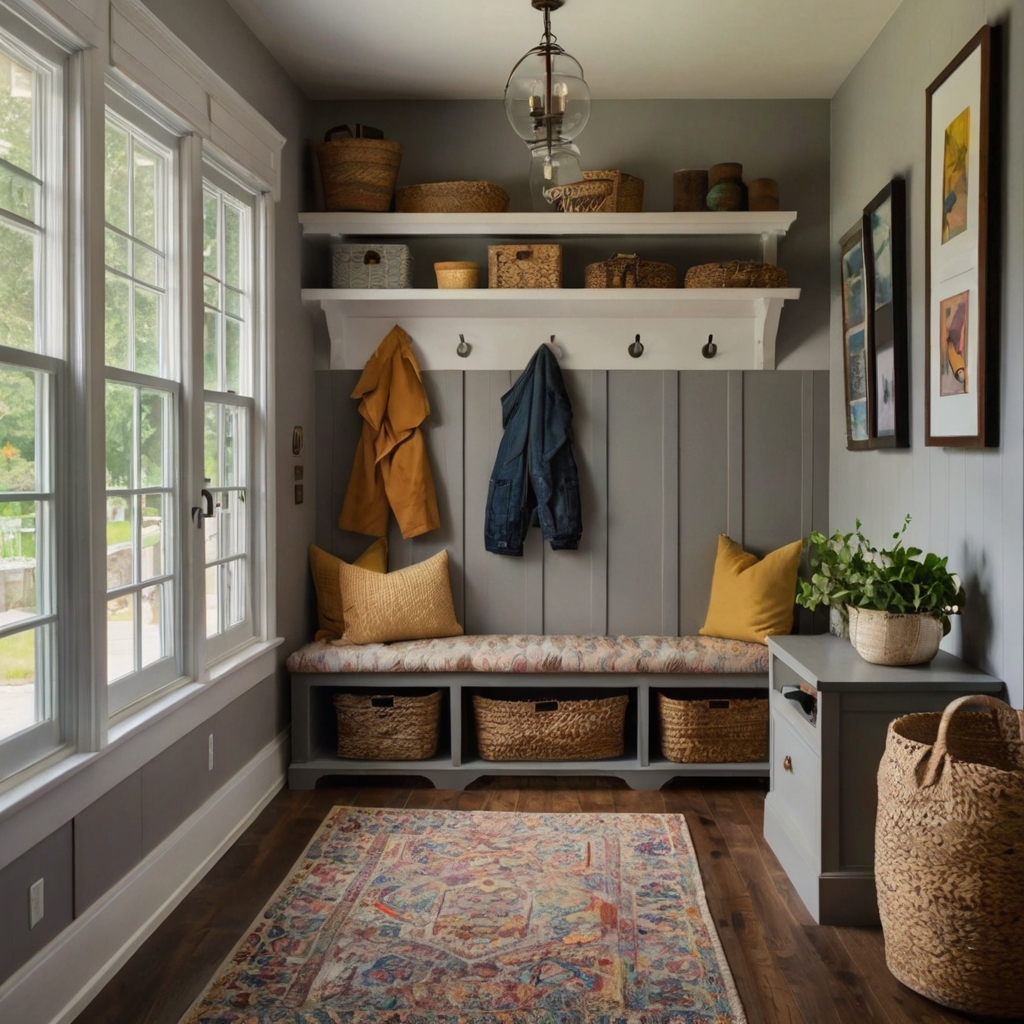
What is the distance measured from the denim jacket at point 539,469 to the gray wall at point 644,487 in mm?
112

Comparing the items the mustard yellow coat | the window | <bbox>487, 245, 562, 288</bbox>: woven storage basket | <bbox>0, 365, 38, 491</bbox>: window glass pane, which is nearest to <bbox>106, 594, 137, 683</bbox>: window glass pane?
the window

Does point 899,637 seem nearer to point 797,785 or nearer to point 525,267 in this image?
point 797,785

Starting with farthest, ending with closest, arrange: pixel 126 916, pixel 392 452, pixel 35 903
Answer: pixel 392 452
pixel 126 916
pixel 35 903

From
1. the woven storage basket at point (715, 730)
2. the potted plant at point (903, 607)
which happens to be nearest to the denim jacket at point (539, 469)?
the woven storage basket at point (715, 730)

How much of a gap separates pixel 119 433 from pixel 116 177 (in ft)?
2.30

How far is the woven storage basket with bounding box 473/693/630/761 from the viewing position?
4.04 metres

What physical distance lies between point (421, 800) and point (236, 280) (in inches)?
82.7

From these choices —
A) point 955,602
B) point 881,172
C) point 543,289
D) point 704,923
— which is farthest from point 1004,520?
point 543,289

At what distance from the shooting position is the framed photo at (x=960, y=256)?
2.66 m

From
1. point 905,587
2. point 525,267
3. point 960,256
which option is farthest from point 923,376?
point 525,267

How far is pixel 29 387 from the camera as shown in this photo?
2.27m

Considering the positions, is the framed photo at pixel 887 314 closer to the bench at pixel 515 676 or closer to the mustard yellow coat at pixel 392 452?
the bench at pixel 515 676

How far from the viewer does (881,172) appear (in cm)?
365

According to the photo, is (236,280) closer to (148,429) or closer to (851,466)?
(148,429)
